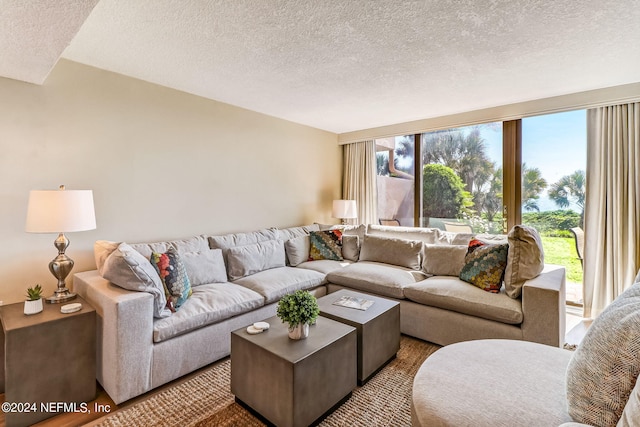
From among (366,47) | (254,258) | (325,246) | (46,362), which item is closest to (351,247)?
(325,246)

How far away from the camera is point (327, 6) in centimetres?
178

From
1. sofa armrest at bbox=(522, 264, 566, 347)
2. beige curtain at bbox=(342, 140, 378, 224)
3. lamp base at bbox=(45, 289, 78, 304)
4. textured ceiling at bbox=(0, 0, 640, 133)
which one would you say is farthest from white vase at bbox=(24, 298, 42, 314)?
beige curtain at bbox=(342, 140, 378, 224)

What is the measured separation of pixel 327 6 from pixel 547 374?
7.35 ft

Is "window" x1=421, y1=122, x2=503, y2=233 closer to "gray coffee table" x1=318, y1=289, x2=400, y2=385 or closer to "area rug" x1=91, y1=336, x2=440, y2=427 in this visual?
"gray coffee table" x1=318, y1=289, x2=400, y2=385

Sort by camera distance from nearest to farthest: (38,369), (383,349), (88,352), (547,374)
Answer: (547,374) < (38,369) < (88,352) < (383,349)

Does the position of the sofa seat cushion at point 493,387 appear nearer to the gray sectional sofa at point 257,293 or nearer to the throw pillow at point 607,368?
the throw pillow at point 607,368

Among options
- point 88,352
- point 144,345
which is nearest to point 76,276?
point 88,352

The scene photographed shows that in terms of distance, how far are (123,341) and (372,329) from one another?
5.30 ft

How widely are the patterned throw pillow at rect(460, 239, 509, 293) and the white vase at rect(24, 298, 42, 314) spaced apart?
3.31 m

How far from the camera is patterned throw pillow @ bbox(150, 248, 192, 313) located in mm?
2242

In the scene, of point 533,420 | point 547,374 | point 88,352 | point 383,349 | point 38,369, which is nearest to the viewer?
point 533,420

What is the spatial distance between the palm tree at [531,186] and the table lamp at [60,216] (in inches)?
175

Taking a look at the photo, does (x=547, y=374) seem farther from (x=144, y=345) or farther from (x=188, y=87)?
(x=188, y=87)

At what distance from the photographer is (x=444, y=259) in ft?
10.3
